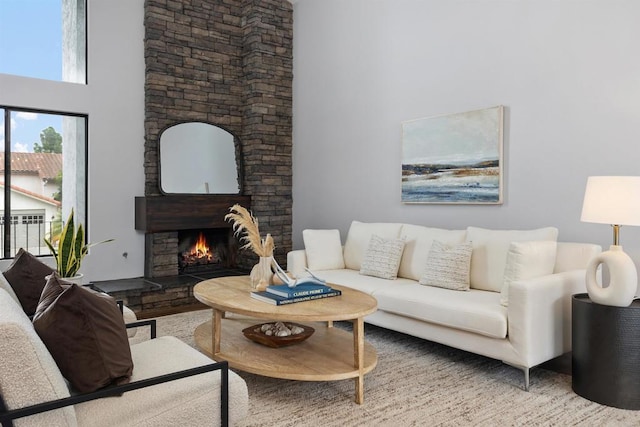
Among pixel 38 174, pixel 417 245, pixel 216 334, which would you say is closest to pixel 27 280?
pixel 216 334

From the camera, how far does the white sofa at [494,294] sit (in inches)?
115

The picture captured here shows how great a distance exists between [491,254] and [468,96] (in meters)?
1.47

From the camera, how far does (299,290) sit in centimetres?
301

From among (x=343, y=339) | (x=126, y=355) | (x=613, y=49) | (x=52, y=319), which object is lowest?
(x=343, y=339)

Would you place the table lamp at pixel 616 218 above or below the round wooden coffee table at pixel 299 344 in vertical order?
above

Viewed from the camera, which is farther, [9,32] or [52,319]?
[9,32]

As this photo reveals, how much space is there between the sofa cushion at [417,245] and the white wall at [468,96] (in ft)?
1.06

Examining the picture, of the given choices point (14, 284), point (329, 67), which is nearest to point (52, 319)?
point (14, 284)

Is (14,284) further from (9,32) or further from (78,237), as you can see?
(9,32)

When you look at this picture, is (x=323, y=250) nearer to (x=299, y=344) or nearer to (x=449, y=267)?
(x=449, y=267)

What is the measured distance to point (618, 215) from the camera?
2.70 m

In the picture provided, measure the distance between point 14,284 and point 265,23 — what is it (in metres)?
4.34

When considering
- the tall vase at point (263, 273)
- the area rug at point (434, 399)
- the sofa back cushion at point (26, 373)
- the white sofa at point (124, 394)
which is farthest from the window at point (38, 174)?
the sofa back cushion at point (26, 373)

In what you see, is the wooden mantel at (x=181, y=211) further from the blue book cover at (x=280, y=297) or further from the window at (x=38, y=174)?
the blue book cover at (x=280, y=297)
